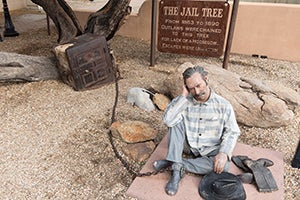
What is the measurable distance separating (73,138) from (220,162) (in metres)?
1.51

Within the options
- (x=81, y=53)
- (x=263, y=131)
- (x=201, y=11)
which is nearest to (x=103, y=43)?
(x=81, y=53)

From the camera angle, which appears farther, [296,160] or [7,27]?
[7,27]

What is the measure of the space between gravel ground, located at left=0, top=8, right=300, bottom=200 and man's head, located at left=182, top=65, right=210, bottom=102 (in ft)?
2.92

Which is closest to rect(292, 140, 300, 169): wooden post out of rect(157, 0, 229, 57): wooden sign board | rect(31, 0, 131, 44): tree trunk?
rect(157, 0, 229, 57): wooden sign board

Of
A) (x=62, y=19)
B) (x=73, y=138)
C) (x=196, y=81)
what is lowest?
(x=73, y=138)

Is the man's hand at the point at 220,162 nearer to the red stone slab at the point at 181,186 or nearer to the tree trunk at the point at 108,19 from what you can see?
the red stone slab at the point at 181,186

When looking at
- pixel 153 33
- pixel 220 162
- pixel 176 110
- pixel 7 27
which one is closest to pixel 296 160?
pixel 220 162

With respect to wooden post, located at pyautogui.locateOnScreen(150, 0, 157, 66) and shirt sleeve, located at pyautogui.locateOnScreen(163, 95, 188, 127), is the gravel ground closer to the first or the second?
wooden post, located at pyautogui.locateOnScreen(150, 0, 157, 66)

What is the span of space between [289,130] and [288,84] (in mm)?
1433

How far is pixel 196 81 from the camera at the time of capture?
2.07 metres

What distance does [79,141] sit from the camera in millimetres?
2916

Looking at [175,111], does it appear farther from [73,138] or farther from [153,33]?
[153,33]

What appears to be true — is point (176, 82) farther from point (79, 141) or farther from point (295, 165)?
point (295, 165)

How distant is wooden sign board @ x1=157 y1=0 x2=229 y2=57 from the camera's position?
14.4ft
